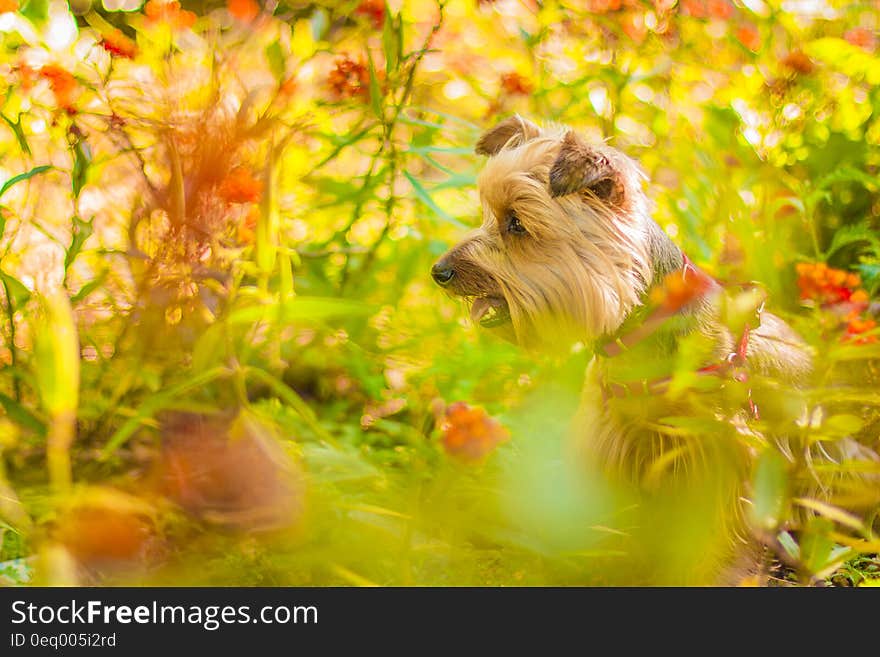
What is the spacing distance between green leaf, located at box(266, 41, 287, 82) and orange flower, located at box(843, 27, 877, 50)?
6.07 ft

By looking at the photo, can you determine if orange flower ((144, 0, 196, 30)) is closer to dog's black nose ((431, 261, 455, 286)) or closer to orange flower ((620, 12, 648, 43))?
dog's black nose ((431, 261, 455, 286))

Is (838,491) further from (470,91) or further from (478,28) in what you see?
(478,28)

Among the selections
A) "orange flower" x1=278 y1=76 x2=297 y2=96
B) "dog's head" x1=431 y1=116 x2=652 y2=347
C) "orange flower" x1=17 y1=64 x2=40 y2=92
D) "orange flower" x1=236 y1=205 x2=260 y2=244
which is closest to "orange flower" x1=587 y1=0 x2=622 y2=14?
"dog's head" x1=431 y1=116 x2=652 y2=347

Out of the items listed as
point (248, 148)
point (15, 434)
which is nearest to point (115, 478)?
point (15, 434)

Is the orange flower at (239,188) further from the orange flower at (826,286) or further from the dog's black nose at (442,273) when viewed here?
the orange flower at (826,286)

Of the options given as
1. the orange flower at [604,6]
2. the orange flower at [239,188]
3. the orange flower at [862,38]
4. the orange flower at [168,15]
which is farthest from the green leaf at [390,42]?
the orange flower at [862,38]

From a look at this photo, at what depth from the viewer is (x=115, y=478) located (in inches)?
89.8

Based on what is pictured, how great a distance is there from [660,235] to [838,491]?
39.4 inches

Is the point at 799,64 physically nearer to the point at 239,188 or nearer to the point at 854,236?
the point at 854,236

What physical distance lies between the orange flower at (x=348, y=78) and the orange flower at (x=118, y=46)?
58 centimetres

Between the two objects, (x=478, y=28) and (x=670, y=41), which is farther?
(x=478, y=28)

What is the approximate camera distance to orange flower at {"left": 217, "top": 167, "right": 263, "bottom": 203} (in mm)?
1775

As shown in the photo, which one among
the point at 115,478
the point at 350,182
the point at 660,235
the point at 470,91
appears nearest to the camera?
the point at 660,235

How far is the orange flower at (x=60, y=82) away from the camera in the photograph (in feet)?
5.89
